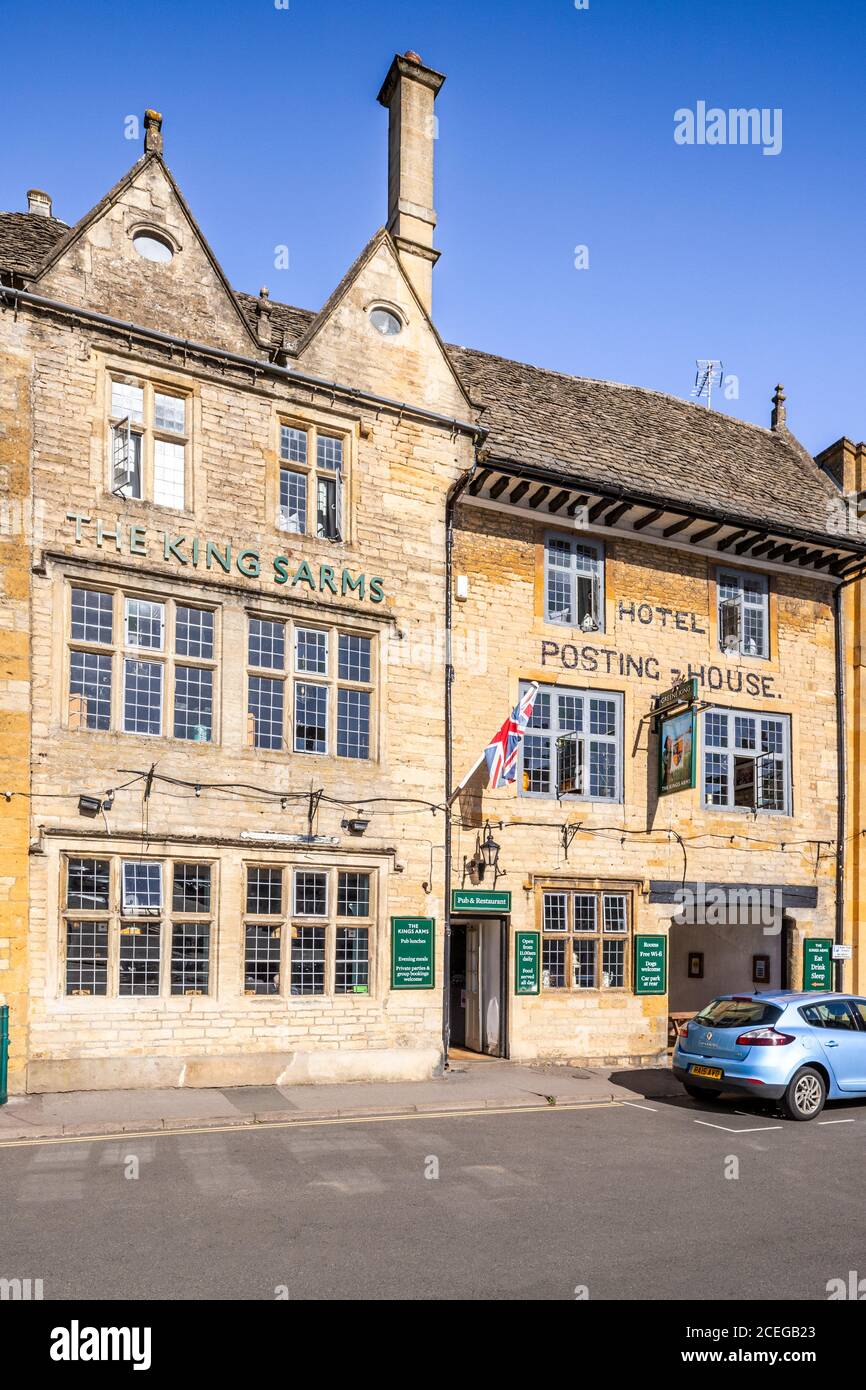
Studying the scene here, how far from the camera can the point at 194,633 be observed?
56.2 feet

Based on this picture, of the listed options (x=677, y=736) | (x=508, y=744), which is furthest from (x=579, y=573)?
(x=508, y=744)

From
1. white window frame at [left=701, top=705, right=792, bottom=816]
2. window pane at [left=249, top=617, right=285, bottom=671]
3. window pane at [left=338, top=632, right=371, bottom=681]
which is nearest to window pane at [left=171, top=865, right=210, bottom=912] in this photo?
window pane at [left=249, top=617, right=285, bottom=671]

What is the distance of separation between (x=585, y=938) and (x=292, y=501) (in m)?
8.99

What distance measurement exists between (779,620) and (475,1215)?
53.6 ft

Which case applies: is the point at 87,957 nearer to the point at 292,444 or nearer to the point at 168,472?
→ the point at 168,472

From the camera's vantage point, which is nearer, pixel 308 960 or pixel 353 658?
A: pixel 308 960

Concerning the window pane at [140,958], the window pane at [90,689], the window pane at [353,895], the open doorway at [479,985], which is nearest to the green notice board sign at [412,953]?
the window pane at [353,895]

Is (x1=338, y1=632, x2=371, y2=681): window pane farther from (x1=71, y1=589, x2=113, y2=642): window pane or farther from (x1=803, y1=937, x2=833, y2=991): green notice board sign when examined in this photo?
(x1=803, y1=937, x2=833, y2=991): green notice board sign

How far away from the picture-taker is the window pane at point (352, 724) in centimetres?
1819

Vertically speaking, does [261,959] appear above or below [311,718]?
below

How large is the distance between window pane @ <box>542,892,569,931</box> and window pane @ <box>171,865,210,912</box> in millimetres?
6176

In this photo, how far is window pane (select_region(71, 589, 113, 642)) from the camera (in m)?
16.2

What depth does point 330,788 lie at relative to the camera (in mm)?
17781
